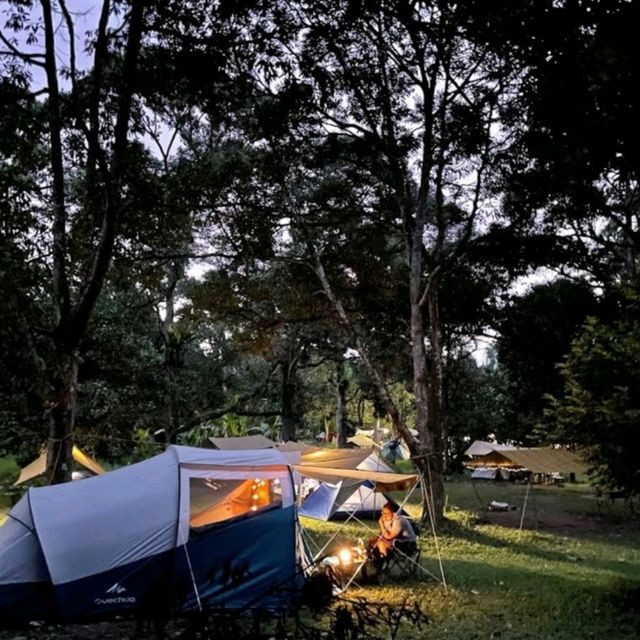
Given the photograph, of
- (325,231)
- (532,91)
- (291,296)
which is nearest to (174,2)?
(532,91)

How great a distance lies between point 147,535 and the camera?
6.81m

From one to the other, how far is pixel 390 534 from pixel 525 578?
2139 mm

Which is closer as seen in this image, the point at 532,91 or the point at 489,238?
the point at 532,91

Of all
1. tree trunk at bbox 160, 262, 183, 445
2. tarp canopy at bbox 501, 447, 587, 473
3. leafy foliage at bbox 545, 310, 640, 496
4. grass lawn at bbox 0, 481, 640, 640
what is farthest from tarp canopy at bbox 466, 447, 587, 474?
tree trunk at bbox 160, 262, 183, 445

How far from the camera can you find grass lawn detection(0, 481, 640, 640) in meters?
6.78

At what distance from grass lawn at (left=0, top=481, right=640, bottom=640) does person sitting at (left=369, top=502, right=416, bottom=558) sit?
1.47 ft

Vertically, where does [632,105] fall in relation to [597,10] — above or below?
below

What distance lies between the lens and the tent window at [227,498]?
7402 mm

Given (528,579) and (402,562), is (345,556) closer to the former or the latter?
(402,562)

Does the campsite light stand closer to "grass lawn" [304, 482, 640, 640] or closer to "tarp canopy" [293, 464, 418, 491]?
"grass lawn" [304, 482, 640, 640]

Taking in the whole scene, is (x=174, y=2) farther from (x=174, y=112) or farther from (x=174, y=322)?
(x=174, y=322)

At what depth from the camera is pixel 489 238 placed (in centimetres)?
1497

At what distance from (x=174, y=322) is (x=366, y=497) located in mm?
9960

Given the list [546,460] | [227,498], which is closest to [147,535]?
[227,498]
